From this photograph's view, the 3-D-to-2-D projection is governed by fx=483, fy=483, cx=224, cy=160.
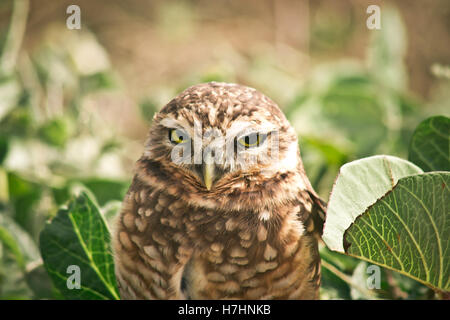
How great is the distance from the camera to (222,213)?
124 cm

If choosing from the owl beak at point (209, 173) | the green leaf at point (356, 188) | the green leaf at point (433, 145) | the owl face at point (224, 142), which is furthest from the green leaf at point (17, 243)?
the green leaf at point (433, 145)

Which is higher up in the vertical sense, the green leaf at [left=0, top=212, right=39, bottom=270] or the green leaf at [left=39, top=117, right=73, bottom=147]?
the green leaf at [left=39, top=117, right=73, bottom=147]

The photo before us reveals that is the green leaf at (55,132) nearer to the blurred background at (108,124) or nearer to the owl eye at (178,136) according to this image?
the blurred background at (108,124)

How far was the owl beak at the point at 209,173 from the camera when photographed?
1.21m

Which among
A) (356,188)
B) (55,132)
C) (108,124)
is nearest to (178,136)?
(356,188)

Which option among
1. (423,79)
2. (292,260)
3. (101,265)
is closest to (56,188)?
(101,265)

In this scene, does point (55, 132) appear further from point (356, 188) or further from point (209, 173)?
point (356, 188)

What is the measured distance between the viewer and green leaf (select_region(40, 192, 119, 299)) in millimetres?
1268

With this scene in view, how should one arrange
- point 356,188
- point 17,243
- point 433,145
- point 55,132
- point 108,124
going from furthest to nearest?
point 108,124 → point 55,132 → point 17,243 → point 433,145 → point 356,188

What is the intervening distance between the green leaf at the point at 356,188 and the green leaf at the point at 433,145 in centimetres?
15

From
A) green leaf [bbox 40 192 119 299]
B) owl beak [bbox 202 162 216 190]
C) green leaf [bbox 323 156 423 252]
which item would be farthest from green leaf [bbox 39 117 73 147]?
green leaf [bbox 323 156 423 252]

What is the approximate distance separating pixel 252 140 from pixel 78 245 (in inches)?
21.2

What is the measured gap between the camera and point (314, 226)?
4.15 ft

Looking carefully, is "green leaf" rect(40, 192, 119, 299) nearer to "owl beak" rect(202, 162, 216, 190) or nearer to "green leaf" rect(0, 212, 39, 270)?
"green leaf" rect(0, 212, 39, 270)
